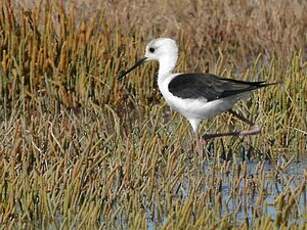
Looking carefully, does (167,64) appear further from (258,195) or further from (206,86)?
(258,195)

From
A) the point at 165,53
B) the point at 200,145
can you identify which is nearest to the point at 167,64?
the point at 165,53

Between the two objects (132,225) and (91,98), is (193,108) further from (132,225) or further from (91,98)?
(132,225)

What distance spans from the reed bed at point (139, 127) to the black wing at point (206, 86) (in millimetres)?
252

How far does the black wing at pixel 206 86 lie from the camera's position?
7.12 meters

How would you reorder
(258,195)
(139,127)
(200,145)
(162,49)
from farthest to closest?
(162,49)
(139,127)
(200,145)
(258,195)

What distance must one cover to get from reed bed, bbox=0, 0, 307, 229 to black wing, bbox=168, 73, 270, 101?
0.83ft

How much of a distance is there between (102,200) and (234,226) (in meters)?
0.85

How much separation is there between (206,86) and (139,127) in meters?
0.75

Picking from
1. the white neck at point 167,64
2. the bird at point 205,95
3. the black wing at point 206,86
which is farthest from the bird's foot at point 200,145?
the white neck at point 167,64

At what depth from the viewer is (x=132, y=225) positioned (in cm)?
527

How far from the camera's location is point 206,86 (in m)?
7.29

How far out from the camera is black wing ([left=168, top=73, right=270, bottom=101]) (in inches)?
280

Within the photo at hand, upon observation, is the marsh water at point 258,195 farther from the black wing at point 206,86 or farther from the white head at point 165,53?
the white head at point 165,53

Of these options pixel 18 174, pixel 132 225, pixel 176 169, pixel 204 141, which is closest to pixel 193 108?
pixel 204 141
